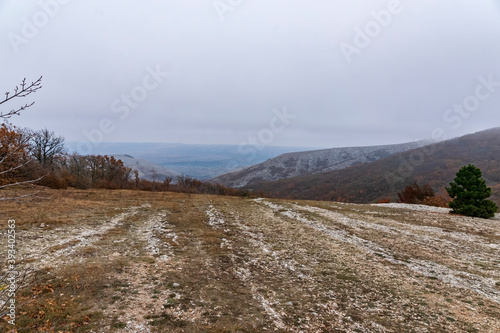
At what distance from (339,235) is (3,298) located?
20.3 m

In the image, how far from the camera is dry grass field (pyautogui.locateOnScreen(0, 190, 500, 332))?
8.55 metres

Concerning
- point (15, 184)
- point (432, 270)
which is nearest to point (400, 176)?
point (432, 270)

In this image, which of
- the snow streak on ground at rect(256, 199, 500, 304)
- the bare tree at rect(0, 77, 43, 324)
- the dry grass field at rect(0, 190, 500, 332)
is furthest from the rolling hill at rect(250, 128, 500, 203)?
the bare tree at rect(0, 77, 43, 324)

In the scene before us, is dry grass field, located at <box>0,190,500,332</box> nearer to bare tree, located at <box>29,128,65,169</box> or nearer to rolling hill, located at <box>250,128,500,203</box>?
bare tree, located at <box>29,128,65,169</box>

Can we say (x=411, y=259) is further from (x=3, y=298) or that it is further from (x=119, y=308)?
(x=3, y=298)

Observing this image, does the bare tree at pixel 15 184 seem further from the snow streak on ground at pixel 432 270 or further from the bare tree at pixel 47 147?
the bare tree at pixel 47 147

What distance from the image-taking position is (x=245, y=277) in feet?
39.4

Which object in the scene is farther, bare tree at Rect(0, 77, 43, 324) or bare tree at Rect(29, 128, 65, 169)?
bare tree at Rect(29, 128, 65, 169)

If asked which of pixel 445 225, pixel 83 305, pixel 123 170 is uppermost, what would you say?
pixel 123 170

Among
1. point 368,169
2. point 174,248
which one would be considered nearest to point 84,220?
point 174,248

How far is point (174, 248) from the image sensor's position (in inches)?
615

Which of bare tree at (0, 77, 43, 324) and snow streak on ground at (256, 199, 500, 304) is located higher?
bare tree at (0, 77, 43, 324)

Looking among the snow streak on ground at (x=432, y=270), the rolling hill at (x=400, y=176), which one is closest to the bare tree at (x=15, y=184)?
the snow streak on ground at (x=432, y=270)

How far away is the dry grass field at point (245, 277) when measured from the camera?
8547 millimetres
